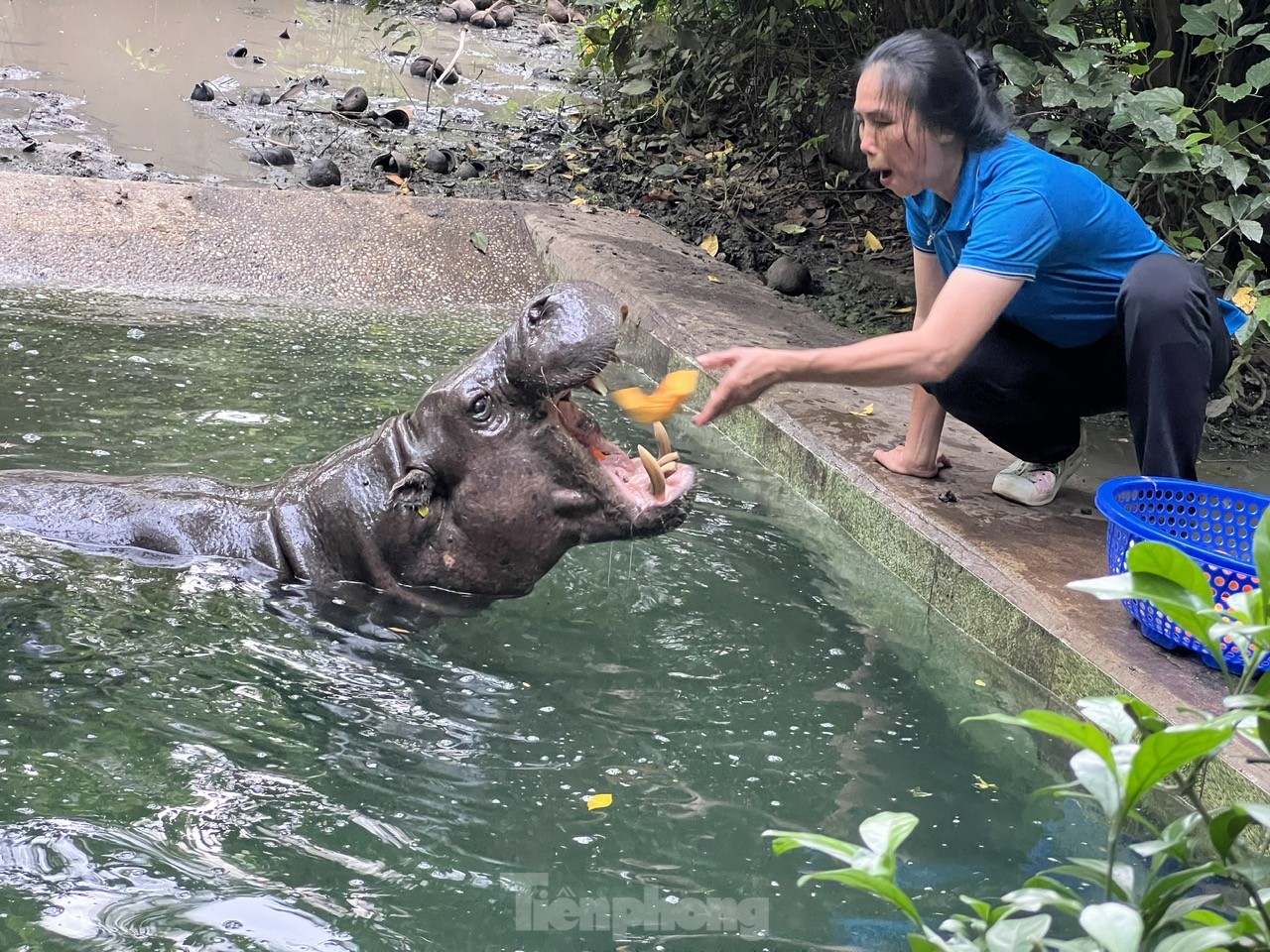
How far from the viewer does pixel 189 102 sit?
11.5 meters

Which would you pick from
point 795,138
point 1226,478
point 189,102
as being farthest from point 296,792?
point 189,102

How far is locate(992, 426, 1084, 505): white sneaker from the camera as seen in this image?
4.68 m

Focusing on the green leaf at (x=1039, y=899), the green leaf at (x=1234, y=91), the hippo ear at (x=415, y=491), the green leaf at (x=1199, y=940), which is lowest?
the hippo ear at (x=415, y=491)

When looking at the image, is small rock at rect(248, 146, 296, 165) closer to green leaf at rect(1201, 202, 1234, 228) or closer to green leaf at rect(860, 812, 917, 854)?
green leaf at rect(1201, 202, 1234, 228)

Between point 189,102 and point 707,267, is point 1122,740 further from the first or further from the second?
point 189,102

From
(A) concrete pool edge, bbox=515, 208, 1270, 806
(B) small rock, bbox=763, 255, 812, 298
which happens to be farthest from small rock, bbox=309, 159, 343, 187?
(B) small rock, bbox=763, 255, 812, 298

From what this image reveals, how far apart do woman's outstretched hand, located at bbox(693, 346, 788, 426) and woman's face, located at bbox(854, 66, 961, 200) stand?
0.95 metres

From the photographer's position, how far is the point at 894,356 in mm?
3756

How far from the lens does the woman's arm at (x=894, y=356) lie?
3.53 meters

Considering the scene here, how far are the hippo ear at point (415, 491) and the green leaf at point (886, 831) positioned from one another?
225cm

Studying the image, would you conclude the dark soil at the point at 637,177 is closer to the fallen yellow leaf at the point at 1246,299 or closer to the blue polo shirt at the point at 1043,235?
the fallen yellow leaf at the point at 1246,299

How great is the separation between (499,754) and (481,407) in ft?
3.01

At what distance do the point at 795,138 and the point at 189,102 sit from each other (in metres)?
5.43

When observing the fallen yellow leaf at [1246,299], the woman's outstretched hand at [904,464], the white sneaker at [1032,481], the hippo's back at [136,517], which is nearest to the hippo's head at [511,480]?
the hippo's back at [136,517]
